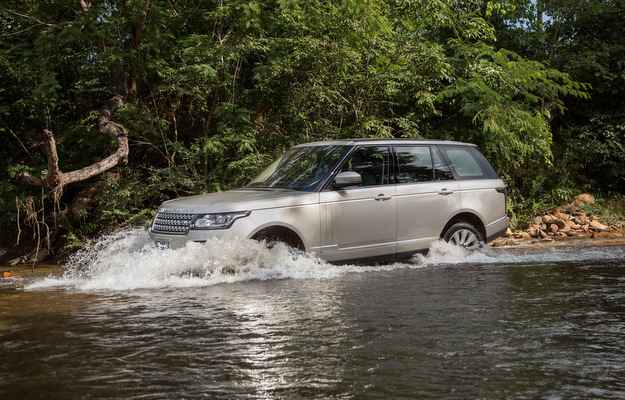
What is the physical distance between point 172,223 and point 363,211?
234 centimetres

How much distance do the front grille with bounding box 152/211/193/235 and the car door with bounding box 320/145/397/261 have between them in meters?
1.62

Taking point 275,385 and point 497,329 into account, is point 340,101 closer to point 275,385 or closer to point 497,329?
point 497,329

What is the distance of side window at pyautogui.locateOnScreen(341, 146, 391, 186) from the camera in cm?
976

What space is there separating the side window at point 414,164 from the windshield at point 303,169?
2.63 feet

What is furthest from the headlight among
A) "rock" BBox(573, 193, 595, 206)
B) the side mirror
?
"rock" BBox(573, 193, 595, 206)

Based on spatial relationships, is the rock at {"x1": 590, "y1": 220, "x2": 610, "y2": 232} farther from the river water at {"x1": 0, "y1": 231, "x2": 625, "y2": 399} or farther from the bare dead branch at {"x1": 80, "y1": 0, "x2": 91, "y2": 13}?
the bare dead branch at {"x1": 80, "y1": 0, "x2": 91, "y2": 13}

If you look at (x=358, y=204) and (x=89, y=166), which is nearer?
(x=358, y=204)

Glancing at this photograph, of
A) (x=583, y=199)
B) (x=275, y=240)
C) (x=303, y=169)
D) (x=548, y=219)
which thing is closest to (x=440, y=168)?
(x=303, y=169)

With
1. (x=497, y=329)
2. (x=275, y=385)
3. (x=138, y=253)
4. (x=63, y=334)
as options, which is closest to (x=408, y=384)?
(x=275, y=385)

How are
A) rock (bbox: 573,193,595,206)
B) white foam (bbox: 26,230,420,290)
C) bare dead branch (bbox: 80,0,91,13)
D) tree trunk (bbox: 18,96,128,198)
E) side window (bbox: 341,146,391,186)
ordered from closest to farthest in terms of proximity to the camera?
white foam (bbox: 26,230,420,290)
side window (bbox: 341,146,391,186)
tree trunk (bbox: 18,96,128,198)
bare dead branch (bbox: 80,0,91,13)
rock (bbox: 573,193,595,206)

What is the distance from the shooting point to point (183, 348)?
536 centimetres

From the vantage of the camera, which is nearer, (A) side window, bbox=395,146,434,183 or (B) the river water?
(B) the river water

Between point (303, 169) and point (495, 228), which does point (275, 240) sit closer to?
point (303, 169)

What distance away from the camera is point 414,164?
10.2 meters
